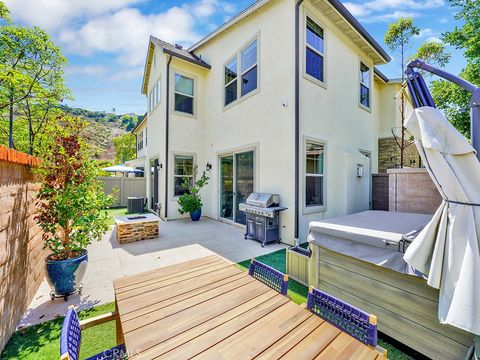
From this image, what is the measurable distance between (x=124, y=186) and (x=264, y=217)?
10452 mm

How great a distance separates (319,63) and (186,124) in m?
5.45

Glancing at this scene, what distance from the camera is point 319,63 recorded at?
6.55m

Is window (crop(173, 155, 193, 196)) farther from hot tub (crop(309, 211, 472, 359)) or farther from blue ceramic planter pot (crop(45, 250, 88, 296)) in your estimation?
hot tub (crop(309, 211, 472, 359))

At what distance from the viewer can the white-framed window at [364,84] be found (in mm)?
8492

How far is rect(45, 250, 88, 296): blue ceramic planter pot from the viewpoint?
10.3 ft

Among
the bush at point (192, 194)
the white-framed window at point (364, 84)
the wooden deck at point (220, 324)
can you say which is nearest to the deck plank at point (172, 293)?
the wooden deck at point (220, 324)

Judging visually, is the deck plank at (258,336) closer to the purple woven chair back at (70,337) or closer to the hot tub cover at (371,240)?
the purple woven chair back at (70,337)

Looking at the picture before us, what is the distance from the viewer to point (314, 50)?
6320 millimetres

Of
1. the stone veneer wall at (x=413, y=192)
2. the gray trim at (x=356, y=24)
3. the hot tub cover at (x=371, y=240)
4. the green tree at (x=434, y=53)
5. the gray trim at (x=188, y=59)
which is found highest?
the green tree at (x=434, y=53)

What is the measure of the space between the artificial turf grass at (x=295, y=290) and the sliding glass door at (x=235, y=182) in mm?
2458

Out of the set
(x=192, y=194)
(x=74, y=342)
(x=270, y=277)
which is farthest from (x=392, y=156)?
(x=74, y=342)

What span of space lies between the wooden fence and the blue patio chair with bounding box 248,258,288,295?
12391 mm

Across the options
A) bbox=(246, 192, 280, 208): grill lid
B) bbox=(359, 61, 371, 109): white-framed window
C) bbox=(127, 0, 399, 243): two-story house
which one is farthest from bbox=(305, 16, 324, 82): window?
bbox=(246, 192, 280, 208): grill lid

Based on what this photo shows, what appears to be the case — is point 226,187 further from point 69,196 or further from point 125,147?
point 125,147
